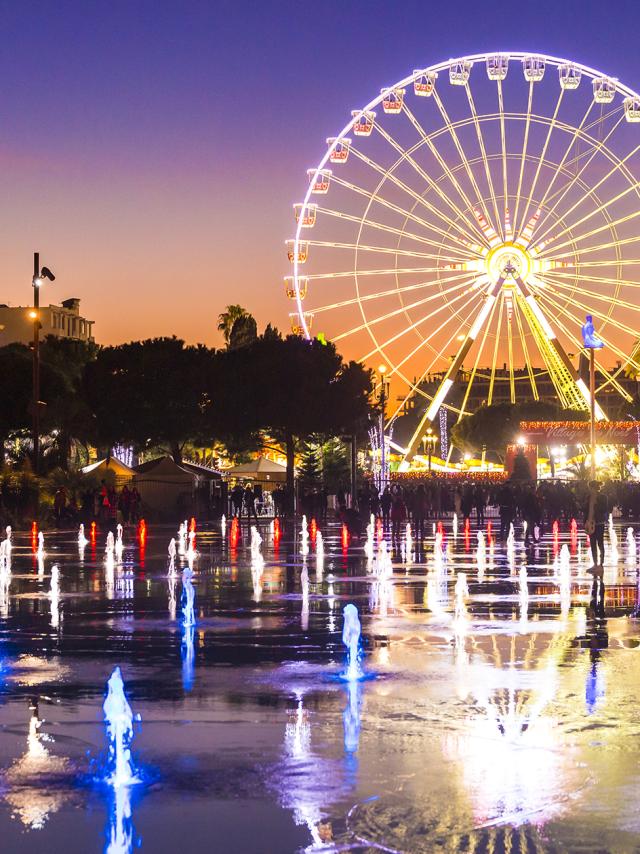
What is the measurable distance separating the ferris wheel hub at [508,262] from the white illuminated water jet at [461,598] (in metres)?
37.5

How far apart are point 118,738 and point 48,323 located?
14672cm

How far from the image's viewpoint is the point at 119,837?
6.98 m

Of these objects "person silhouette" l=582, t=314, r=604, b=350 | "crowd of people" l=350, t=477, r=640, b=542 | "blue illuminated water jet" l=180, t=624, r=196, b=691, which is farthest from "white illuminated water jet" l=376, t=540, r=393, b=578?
"person silhouette" l=582, t=314, r=604, b=350

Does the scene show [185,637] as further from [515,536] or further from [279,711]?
[515,536]

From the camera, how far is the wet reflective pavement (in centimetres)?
716

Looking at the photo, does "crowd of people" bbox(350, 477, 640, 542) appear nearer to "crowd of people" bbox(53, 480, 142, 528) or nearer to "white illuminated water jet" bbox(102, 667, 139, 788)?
"crowd of people" bbox(53, 480, 142, 528)

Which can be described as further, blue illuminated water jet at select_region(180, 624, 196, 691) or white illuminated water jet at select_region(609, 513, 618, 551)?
white illuminated water jet at select_region(609, 513, 618, 551)

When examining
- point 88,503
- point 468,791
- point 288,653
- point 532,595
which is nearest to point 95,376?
point 88,503

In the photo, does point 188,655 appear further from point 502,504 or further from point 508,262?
point 508,262

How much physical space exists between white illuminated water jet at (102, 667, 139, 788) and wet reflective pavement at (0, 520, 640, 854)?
11 centimetres

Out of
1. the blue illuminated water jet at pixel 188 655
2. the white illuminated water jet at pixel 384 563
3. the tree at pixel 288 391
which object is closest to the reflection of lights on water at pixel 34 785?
the blue illuminated water jet at pixel 188 655

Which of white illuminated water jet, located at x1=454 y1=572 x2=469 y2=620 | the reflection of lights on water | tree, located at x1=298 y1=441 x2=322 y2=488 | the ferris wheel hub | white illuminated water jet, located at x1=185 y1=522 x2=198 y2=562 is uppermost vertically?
the ferris wheel hub

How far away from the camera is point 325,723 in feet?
32.9

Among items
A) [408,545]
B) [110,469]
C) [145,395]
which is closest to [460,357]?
[110,469]
